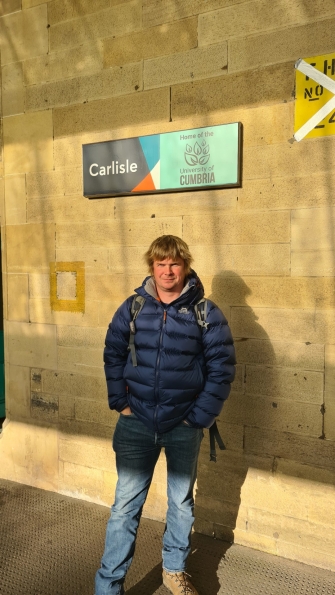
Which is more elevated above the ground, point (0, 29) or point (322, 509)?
point (0, 29)

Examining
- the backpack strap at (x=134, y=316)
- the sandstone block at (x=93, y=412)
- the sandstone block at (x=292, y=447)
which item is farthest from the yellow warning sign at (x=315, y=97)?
the sandstone block at (x=93, y=412)

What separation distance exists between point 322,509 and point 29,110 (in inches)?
139

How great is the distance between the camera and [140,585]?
2867 mm

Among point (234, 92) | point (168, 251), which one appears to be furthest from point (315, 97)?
point (168, 251)

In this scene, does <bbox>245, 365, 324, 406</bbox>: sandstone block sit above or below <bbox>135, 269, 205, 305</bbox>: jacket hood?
below

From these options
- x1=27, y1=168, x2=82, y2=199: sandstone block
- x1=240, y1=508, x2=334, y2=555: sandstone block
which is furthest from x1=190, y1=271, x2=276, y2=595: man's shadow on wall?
x1=27, y1=168, x2=82, y2=199: sandstone block

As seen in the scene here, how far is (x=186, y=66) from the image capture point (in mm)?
3326

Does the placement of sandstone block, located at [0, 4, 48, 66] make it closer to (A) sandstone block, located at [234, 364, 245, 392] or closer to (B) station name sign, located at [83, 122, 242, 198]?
(B) station name sign, located at [83, 122, 242, 198]

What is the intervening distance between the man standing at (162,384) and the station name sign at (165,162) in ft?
2.70

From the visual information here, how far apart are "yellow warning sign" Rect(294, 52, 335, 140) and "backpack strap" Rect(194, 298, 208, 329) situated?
1219 mm

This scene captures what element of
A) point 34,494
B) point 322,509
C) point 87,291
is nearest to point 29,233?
point 87,291

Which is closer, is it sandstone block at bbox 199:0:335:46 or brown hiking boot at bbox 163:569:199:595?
brown hiking boot at bbox 163:569:199:595

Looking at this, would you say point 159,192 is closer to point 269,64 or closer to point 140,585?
point 269,64

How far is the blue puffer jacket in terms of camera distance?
251cm
